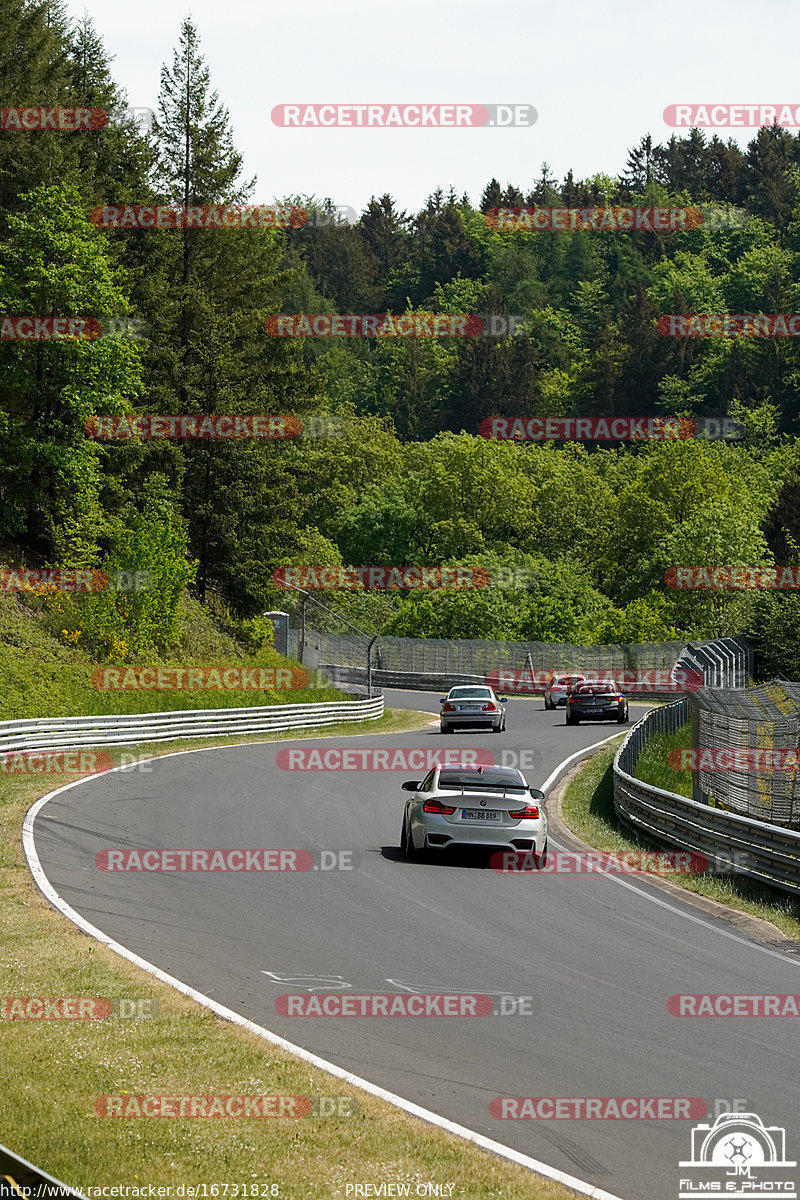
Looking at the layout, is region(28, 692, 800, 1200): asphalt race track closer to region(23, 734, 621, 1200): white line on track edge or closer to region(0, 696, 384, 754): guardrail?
region(23, 734, 621, 1200): white line on track edge

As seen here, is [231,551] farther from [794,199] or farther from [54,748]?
[794,199]

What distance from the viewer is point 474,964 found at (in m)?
11.3

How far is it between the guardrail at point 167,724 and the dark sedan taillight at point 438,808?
14.4 metres

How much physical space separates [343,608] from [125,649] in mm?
55697

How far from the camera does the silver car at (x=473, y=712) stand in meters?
41.9

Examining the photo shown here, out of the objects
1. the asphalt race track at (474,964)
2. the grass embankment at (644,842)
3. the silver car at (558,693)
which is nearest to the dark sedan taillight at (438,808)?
the asphalt race track at (474,964)

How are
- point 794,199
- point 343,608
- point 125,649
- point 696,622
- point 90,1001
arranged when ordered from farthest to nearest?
point 794,199, point 343,608, point 696,622, point 125,649, point 90,1001

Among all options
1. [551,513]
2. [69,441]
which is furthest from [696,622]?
[69,441]

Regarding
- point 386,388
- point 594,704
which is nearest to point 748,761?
point 594,704

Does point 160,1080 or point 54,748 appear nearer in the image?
point 160,1080

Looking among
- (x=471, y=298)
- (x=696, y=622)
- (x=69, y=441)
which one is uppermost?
(x=471, y=298)

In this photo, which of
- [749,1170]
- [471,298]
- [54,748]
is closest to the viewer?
[749,1170]

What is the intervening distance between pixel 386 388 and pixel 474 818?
139 meters

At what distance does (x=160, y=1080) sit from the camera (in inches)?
298
